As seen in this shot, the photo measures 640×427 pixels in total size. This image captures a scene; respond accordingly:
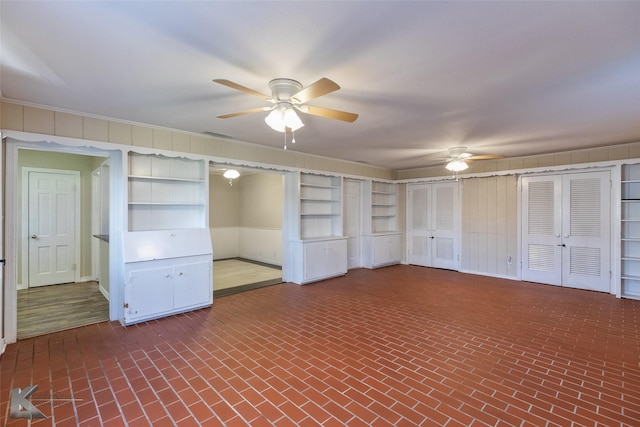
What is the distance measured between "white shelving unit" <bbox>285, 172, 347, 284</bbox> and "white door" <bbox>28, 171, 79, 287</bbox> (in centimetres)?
398

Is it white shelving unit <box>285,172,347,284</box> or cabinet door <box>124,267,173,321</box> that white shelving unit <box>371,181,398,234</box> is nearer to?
white shelving unit <box>285,172,347,284</box>

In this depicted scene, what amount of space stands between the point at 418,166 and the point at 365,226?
1.95 meters

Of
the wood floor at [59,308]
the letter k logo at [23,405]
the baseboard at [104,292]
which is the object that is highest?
the baseboard at [104,292]

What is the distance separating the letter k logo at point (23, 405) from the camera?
203cm

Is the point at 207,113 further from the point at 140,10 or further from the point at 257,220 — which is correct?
the point at 257,220

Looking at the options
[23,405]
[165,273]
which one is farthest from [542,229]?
[23,405]

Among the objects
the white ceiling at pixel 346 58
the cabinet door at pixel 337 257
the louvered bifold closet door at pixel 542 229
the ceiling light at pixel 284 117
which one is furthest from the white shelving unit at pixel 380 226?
the ceiling light at pixel 284 117

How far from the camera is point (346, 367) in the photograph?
266 cm

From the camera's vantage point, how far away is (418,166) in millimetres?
7430

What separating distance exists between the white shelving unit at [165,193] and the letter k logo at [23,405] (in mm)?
2023

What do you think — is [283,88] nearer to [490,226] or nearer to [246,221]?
[490,226]

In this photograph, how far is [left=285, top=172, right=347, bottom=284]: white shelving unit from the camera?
576 cm

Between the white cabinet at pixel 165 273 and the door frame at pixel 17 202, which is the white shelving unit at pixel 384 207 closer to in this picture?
the white cabinet at pixel 165 273

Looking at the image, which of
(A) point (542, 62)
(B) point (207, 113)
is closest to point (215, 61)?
(B) point (207, 113)
